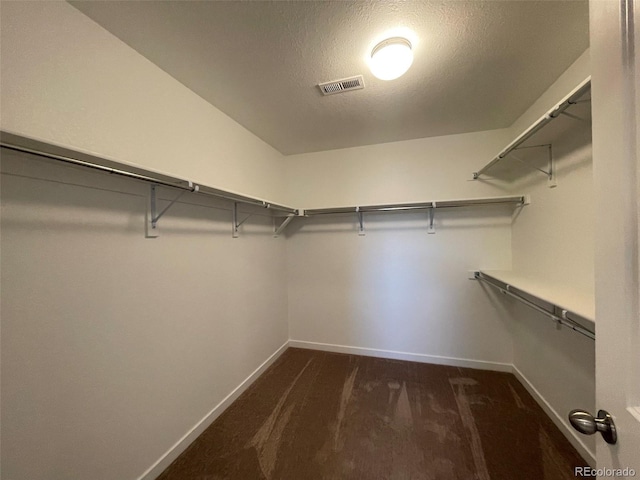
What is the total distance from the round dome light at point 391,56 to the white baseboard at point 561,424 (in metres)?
2.50

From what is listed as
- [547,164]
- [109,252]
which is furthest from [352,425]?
[547,164]

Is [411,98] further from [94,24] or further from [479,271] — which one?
[94,24]

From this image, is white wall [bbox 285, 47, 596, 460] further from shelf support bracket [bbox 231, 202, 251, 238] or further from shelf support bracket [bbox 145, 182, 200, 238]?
shelf support bracket [bbox 145, 182, 200, 238]

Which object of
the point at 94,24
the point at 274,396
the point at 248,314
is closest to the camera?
the point at 94,24

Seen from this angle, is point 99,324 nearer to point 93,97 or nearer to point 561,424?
point 93,97

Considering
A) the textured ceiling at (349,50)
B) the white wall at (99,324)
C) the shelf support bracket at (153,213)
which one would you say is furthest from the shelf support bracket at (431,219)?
the shelf support bracket at (153,213)

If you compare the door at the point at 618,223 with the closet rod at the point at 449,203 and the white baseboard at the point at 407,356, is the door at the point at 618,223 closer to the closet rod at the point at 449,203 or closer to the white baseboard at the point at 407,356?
the closet rod at the point at 449,203

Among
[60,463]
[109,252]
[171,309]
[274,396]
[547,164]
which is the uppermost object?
[547,164]

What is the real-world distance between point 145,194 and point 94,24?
0.84m

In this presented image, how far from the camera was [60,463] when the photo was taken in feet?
3.44

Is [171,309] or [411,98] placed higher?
[411,98]

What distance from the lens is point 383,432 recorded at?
5.70 ft

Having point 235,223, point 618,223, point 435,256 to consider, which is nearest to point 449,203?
point 435,256

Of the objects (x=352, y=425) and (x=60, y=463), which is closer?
(x=60, y=463)
